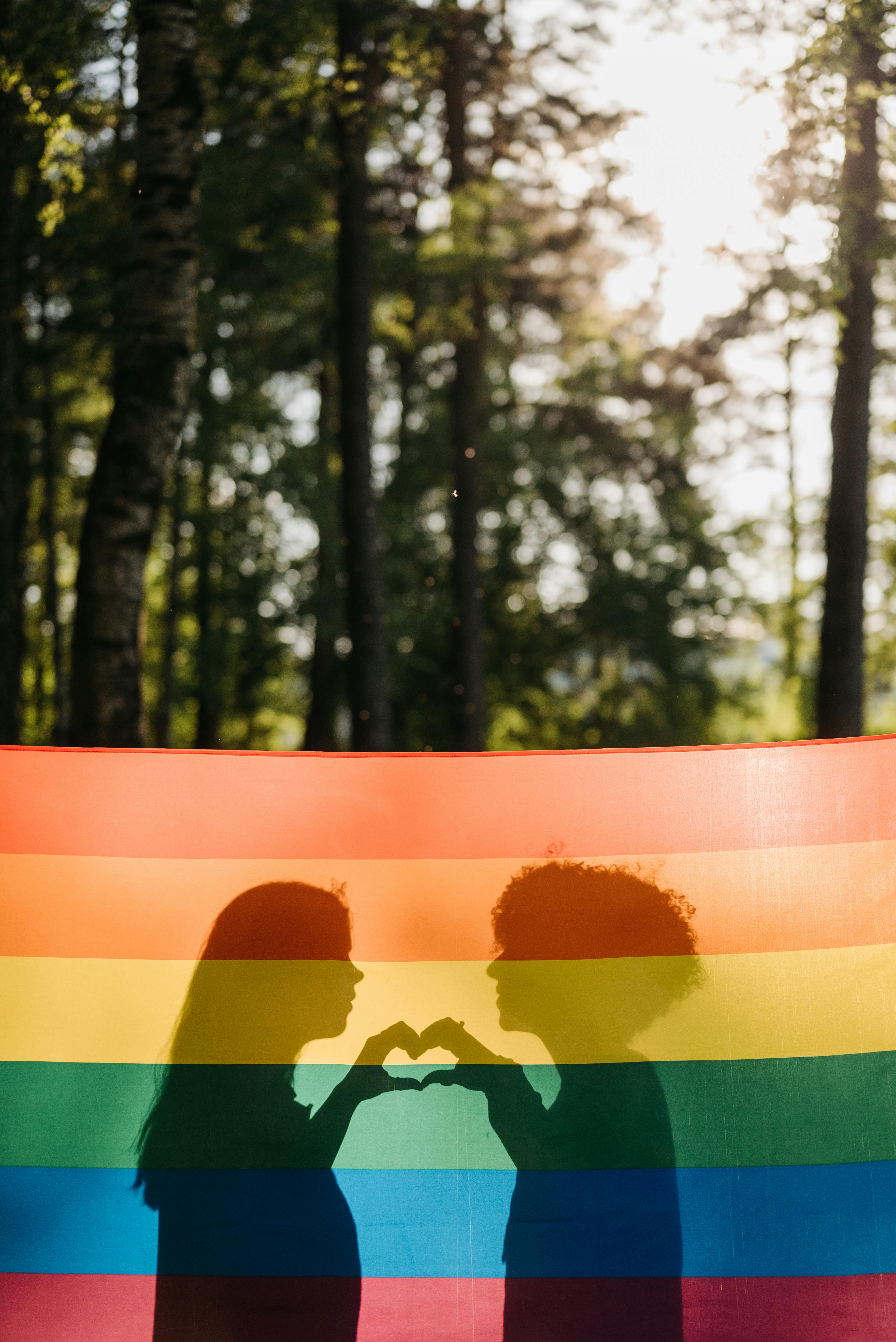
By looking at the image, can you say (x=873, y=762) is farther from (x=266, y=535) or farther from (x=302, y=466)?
(x=266, y=535)

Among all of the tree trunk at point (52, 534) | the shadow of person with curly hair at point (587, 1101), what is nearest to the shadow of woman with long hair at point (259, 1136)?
the shadow of person with curly hair at point (587, 1101)

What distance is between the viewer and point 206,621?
20.5 meters

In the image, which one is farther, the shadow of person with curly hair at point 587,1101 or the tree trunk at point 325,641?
the tree trunk at point 325,641

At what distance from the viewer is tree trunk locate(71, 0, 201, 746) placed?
6.09 m

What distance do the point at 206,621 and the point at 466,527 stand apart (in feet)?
27.0

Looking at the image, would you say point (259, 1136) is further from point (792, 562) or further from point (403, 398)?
point (792, 562)

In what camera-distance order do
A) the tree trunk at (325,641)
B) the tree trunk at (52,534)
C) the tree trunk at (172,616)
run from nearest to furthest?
1. the tree trunk at (52,534)
2. the tree trunk at (172,616)
3. the tree trunk at (325,641)

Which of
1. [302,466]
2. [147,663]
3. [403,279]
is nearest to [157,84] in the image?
[403,279]

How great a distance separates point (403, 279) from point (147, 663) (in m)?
15.2

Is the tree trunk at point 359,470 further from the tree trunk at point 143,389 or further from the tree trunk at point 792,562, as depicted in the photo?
the tree trunk at point 792,562

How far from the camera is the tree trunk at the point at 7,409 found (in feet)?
24.6

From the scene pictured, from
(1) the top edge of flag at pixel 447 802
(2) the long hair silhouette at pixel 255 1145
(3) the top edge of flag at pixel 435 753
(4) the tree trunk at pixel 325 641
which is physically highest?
(4) the tree trunk at pixel 325 641

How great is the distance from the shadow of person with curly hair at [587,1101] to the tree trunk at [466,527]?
10.6m

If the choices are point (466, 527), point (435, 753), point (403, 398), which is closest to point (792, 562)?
point (403, 398)
